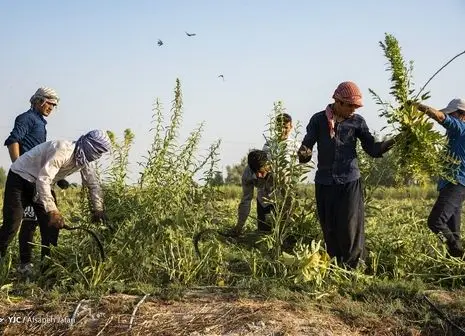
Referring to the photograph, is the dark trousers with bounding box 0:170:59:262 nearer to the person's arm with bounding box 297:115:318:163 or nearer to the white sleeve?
the white sleeve

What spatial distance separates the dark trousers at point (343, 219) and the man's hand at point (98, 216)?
6.09 feet

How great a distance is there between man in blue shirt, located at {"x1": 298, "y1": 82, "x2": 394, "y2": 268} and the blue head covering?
1.66 meters

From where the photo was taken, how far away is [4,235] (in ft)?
17.5

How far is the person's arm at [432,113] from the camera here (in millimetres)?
5058

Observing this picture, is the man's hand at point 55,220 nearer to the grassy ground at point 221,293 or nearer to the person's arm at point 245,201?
the grassy ground at point 221,293

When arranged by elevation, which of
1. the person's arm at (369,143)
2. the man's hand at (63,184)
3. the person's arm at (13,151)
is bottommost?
the man's hand at (63,184)

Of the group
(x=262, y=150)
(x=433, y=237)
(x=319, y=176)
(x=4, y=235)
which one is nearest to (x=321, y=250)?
(x=319, y=176)

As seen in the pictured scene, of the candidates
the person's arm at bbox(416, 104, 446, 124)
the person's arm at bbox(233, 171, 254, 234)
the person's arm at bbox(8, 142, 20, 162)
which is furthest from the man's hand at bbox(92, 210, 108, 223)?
the person's arm at bbox(416, 104, 446, 124)

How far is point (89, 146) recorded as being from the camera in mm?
5164

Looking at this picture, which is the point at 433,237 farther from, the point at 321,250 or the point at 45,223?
the point at 45,223

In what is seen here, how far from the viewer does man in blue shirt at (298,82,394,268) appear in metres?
5.34

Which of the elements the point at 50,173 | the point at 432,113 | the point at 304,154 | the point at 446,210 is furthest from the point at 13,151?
the point at 446,210

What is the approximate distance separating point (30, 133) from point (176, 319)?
8.58ft

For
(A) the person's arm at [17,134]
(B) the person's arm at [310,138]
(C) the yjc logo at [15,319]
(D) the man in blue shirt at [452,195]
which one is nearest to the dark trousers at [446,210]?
(D) the man in blue shirt at [452,195]
